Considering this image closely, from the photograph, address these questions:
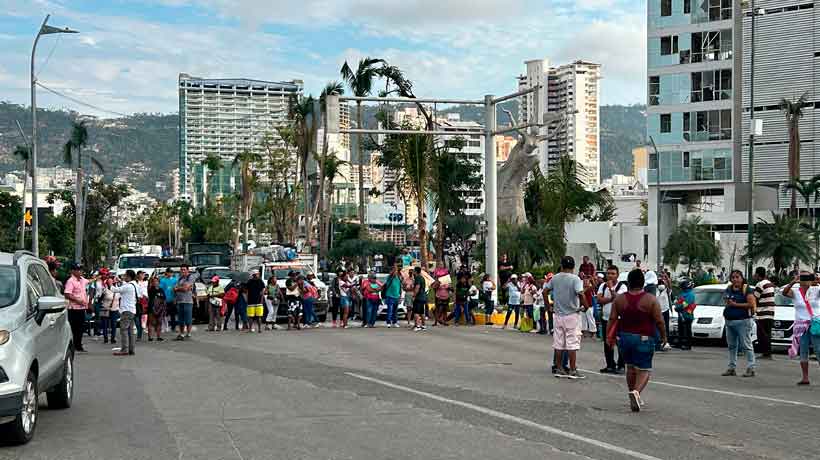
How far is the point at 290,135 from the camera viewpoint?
71062mm

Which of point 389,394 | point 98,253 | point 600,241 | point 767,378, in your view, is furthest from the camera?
point 98,253

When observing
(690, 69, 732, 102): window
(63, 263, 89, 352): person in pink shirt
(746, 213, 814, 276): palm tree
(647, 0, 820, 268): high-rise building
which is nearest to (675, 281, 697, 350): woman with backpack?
(63, 263, 89, 352): person in pink shirt

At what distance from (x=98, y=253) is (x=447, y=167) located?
38.0m

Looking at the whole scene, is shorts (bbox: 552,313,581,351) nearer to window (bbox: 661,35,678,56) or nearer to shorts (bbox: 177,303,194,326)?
shorts (bbox: 177,303,194,326)

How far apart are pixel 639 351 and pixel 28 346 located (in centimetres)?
681

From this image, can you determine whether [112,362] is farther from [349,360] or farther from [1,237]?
[1,237]

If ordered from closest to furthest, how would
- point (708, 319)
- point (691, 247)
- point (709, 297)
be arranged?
point (708, 319)
point (709, 297)
point (691, 247)

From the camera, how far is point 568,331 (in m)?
15.4

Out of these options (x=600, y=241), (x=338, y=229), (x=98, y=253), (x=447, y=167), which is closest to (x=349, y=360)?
(x=447, y=167)

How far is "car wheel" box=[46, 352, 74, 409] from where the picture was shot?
11828 mm

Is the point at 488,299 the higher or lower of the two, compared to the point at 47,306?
lower

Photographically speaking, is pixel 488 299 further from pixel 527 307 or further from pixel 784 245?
pixel 784 245

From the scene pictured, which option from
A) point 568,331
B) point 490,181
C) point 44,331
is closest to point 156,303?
point 568,331

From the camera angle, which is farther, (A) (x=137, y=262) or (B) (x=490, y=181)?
(A) (x=137, y=262)
